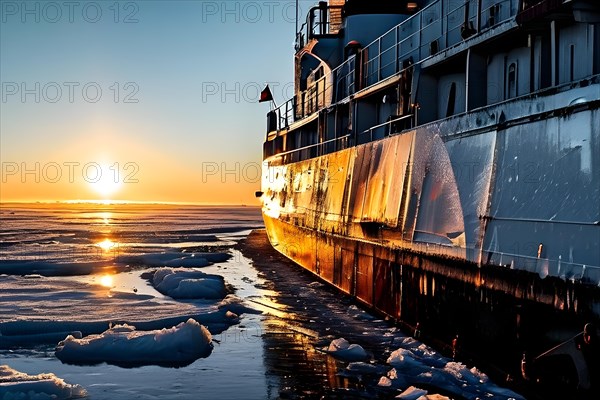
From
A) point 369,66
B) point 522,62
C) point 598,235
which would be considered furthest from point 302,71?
point 598,235

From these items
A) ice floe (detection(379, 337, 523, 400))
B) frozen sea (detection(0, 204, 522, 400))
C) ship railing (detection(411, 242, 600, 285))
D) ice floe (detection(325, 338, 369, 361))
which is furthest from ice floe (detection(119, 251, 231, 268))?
ship railing (detection(411, 242, 600, 285))

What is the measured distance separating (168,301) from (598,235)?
1097cm

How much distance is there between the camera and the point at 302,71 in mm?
27859

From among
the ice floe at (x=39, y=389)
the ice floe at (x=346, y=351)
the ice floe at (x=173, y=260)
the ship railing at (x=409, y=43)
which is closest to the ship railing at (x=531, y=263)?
the ice floe at (x=346, y=351)

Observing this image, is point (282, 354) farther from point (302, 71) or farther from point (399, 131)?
point (302, 71)

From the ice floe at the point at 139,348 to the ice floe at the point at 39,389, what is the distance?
1517mm

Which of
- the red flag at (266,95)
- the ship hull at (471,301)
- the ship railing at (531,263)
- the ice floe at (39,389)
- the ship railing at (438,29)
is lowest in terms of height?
the ice floe at (39,389)

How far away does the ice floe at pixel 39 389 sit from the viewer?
742 centimetres

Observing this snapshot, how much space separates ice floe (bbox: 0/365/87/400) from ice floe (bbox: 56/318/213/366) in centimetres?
152

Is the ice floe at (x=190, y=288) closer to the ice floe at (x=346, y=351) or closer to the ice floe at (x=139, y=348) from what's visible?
the ice floe at (x=139, y=348)

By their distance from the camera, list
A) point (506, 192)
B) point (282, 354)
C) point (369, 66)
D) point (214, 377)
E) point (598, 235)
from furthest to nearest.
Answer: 1. point (369, 66)
2. point (282, 354)
3. point (214, 377)
4. point (506, 192)
5. point (598, 235)

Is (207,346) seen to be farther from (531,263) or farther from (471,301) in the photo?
(531,263)

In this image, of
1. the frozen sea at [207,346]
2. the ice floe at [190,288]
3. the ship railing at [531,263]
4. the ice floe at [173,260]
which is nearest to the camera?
the ship railing at [531,263]

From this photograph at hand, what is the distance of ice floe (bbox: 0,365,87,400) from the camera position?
7422 millimetres
